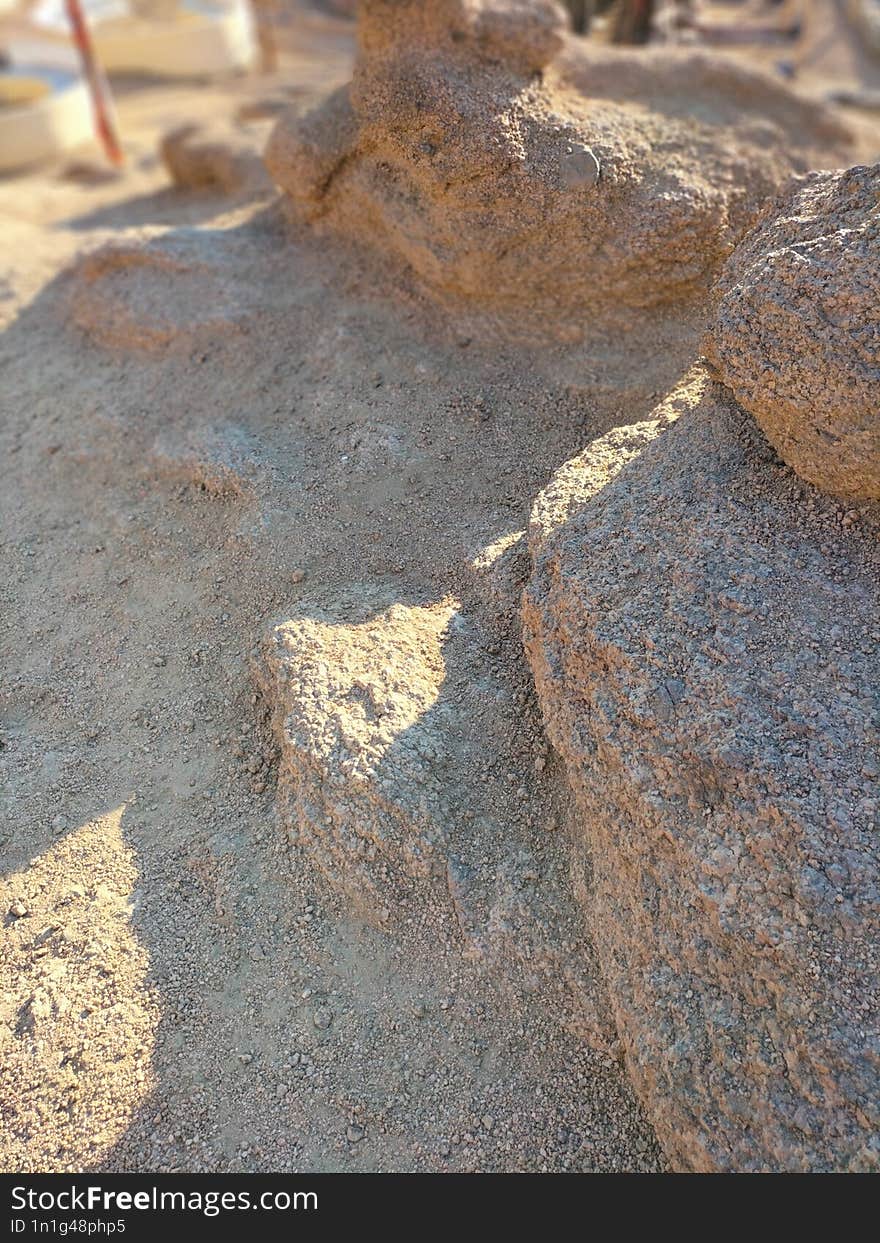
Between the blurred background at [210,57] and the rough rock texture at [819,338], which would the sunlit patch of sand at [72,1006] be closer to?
the rough rock texture at [819,338]

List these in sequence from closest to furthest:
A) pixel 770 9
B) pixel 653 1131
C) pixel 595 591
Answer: pixel 653 1131 → pixel 595 591 → pixel 770 9

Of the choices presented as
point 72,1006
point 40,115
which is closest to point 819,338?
point 72,1006

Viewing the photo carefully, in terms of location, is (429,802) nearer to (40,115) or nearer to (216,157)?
(216,157)

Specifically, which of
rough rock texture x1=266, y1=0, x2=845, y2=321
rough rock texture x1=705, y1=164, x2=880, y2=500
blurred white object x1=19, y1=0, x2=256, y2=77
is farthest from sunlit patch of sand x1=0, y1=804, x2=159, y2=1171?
blurred white object x1=19, y1=0, x2=256, y2=77

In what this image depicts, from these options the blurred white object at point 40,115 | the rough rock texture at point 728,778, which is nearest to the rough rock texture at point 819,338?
the rough rock texture at point 728,778

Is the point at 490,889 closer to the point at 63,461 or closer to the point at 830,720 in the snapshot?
the point at 830,720

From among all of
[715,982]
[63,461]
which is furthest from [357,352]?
[715,982]
